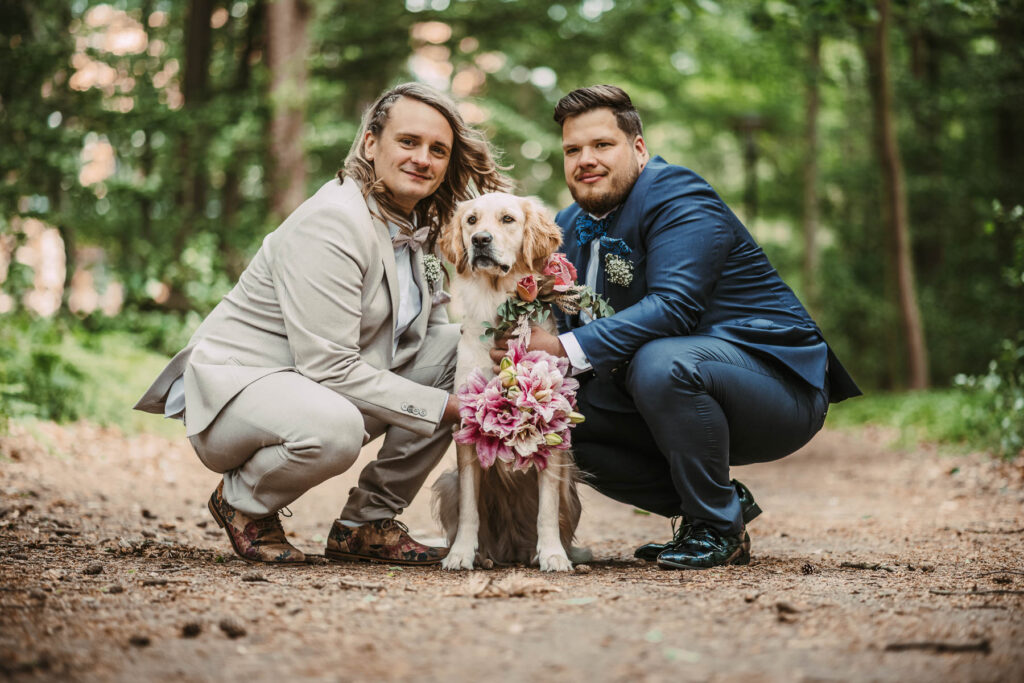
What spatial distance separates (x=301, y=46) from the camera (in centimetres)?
1120

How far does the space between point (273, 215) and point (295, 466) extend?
798 cm

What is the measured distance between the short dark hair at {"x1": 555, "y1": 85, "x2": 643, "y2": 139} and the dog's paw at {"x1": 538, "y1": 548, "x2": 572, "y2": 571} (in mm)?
1776

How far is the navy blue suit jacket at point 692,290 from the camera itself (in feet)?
12.0

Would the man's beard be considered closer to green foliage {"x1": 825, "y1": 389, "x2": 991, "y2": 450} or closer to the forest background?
the forest background

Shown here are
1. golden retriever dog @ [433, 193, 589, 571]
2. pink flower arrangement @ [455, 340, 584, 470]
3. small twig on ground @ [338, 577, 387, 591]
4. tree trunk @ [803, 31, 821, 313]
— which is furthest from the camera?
tree trunk @ [803, 31, 821, 313]

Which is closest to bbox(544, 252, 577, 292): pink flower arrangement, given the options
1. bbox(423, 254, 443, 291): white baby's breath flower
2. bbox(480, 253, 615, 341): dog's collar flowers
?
bbox(480, 253, 615, 341): dog's collar flowers

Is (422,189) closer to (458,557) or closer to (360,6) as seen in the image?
(458,557)

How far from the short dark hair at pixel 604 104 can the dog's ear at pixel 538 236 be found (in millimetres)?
468

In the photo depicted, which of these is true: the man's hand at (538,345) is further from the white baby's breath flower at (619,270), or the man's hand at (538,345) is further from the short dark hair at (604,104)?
the short dark hair at (604,104)

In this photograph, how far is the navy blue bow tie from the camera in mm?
4055

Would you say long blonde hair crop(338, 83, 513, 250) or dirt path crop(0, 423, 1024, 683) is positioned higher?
long blonde hair crop(338, 83, 513, 250)

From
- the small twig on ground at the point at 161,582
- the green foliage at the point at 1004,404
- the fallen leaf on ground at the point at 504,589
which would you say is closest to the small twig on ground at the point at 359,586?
the fallen leaf on ground at the point at 504,589

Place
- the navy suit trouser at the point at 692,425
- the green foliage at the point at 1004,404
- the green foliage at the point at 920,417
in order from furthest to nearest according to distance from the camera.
Answer: the green foliage at the point at 920,417 < the green foliage at the point at 1004,404 < the navy suit trouser at the point at 692,425

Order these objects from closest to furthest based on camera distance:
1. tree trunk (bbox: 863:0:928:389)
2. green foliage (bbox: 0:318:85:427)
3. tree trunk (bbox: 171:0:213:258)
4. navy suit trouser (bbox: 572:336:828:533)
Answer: navy suit trouser (bbox: 572:336:828:533)
green foliage (bbox: 0:318:85:427)
tree trunk (bbox: 171:0:213:258)
tree trunk (bbox: 863:0:928:389)
